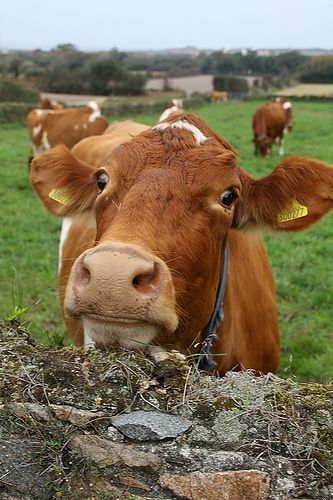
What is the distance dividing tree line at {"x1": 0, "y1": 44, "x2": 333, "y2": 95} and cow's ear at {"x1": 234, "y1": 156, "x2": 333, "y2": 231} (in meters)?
43.2

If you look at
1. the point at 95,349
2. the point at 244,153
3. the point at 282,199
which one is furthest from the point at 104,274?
the point at 244,153

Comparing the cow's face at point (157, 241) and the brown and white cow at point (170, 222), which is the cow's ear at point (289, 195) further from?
the cow's face at point (157, 241)

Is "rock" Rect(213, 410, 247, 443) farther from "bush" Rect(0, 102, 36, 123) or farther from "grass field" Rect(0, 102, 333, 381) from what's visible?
"bush" Rect(0, 102, 36, 123)

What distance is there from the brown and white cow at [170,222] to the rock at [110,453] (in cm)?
49

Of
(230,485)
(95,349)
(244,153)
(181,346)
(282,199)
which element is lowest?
(244,153)

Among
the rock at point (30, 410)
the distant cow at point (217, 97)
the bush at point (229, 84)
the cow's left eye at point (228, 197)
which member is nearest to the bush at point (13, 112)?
the distant cow at point (217, 97)

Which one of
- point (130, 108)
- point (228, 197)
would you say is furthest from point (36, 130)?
point (228, 197)

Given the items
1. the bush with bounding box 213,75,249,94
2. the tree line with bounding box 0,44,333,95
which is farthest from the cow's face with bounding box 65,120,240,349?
the bush with bounding box 213,75,249,94

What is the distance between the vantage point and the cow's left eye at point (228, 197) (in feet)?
9.64

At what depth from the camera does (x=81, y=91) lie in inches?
1911

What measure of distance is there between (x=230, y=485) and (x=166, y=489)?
0.17 meters

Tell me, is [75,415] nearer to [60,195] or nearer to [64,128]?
[60,195]

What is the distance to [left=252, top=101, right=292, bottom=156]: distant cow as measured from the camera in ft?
64.7

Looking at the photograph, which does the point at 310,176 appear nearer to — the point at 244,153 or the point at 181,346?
the point at 181,346
